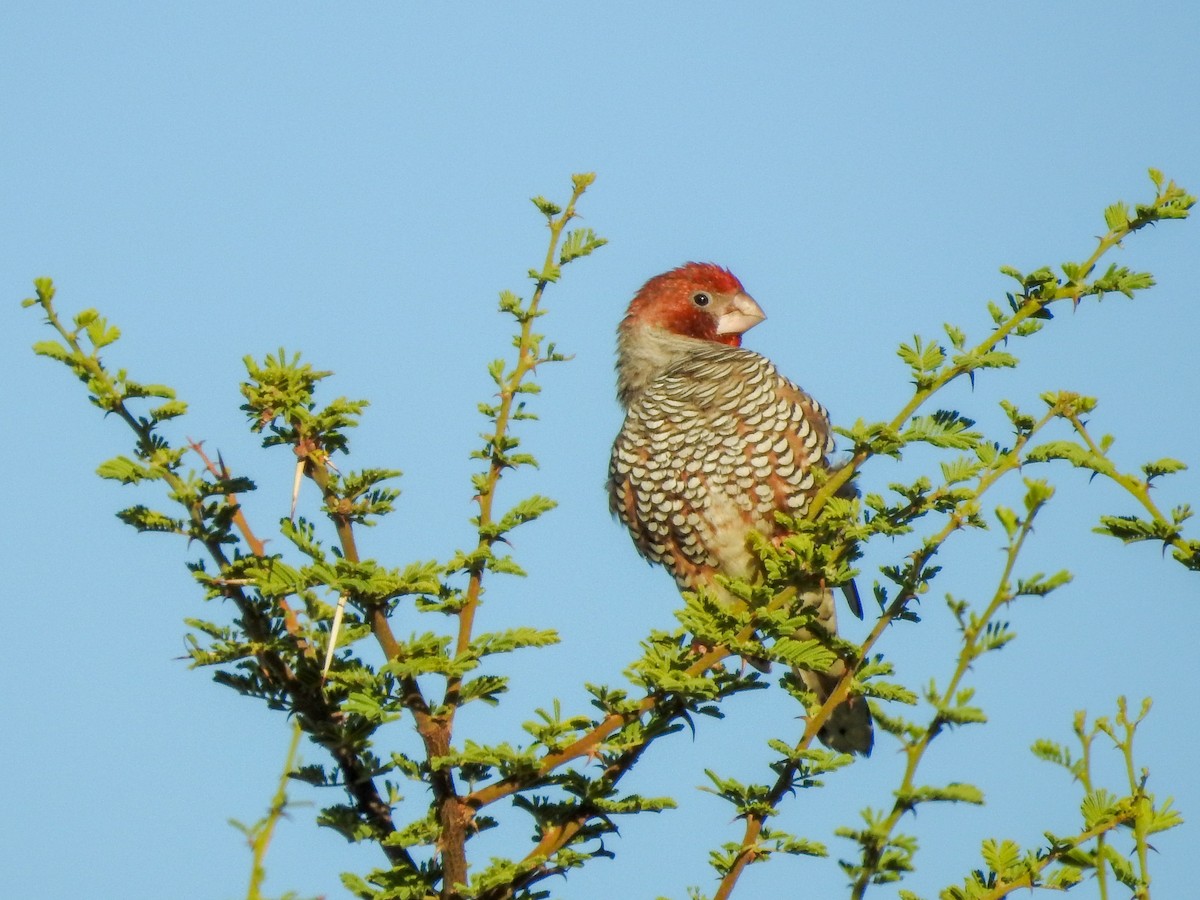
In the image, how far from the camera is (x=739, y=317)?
8.85 metres

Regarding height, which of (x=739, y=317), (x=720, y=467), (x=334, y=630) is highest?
(x=739, y=317)

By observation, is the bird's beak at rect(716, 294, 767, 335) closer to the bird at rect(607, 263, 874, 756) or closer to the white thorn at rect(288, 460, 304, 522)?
the bird at rect(607, 263, 874, 756)

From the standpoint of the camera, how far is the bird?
7.29 meters

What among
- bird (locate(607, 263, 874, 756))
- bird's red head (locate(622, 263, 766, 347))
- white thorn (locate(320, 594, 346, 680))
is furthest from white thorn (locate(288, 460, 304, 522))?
bird's red head (locate(622, 263, 766, 347))

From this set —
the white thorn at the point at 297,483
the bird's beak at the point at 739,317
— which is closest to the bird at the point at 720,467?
the bird's beak at the point at 739,317

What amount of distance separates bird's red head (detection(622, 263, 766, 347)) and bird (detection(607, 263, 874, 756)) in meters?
0.50

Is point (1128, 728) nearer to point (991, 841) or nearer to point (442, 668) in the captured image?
point (991, 841)

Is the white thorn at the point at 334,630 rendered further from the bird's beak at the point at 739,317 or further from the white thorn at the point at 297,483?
the bird's beak at the point at 739,317

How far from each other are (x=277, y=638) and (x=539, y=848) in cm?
71

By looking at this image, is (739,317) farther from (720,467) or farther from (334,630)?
(334,630)

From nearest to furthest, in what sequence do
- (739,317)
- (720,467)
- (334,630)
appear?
1. (334,630)
2. (720,467)
3. (739,317)

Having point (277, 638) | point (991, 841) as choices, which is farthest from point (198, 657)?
point (991, 841)

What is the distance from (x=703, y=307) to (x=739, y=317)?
9.0 inches

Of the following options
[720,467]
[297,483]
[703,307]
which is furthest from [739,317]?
[297,483]
